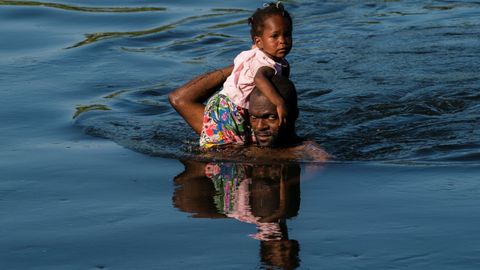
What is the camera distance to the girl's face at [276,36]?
22.9 feet

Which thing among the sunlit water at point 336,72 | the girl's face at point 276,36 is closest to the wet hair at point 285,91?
the girl's face at point 276,36

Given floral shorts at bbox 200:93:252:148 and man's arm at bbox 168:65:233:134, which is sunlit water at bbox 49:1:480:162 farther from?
floral shorts at bbox 200:93:252:148

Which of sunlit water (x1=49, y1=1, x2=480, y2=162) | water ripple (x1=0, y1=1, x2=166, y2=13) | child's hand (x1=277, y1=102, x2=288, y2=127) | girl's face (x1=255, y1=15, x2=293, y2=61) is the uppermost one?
girl's face (x1=255, y1=15, x2=293, y2=61)

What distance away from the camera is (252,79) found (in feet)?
23.7

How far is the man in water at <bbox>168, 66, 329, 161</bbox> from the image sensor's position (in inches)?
278

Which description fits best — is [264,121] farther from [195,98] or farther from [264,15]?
[195,98]

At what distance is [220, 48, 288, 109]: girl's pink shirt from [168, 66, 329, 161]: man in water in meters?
0.14

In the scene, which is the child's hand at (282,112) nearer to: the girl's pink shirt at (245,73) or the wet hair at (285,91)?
the wet hair at (285,91)

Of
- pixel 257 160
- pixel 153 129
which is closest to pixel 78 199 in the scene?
pixel 257 160

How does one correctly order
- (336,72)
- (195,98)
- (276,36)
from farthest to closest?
1. (336,72)
2. (195,98)
3. (276,36)

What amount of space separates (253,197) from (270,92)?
2.13 ft

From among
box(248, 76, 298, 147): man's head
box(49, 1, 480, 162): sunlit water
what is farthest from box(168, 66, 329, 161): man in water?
box(49, 1, 480, 162): sunlit water

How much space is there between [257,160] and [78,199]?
128cm

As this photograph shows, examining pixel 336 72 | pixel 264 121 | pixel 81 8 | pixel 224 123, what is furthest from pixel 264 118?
pixel 81 8
